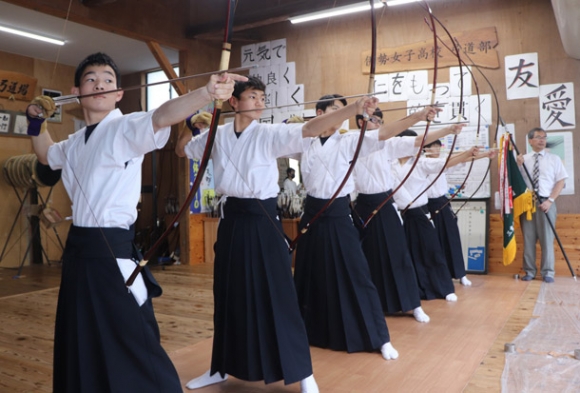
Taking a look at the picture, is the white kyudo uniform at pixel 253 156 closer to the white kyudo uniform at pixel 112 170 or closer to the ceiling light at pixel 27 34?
the white kyudo uniform at pixel 112 170

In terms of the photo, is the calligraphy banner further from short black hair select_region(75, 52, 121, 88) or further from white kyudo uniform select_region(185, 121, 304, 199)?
short black hair select_region(75, 52, 121, 88)

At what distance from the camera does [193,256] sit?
6723 millimetres

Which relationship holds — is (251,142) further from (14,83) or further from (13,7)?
(14,83)

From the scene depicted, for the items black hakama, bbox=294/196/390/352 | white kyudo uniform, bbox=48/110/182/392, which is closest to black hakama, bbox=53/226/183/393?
white kyudo uniform, bbox=48/110/182/392

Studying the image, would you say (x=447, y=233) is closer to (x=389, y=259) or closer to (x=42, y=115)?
(x=389, y=259)

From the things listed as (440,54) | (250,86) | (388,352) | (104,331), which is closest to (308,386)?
(388,352)

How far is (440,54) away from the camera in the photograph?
228 inches

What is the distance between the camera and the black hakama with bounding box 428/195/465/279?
500cm

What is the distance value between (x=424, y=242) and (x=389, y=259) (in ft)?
2.90

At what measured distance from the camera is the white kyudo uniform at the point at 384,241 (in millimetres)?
3543

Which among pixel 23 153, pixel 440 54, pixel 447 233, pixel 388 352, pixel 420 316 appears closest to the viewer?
pixel 388 352

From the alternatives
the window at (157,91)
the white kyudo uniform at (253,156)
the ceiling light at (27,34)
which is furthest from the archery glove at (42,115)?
the window at (157,91)

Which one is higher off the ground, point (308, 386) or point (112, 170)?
point (112, 170)

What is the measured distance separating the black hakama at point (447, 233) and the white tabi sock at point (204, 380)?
10.5 ft
